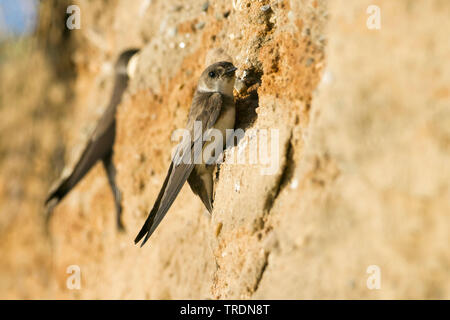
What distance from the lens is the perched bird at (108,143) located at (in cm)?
433

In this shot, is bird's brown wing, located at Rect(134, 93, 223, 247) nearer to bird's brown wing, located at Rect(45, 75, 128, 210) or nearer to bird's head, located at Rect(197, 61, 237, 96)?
bird's head, located at Rect(197, 61, 237, 96)

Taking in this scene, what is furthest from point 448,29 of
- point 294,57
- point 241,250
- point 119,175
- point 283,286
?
point 119,175

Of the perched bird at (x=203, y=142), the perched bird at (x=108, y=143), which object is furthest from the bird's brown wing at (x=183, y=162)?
the perched bird at (x=108, y=143)

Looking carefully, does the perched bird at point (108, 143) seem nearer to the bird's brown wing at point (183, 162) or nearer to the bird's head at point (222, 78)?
the bird's brown wing at point (183, 162)

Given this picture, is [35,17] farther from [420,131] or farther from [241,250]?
[420,131]

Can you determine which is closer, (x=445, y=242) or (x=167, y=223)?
(x=445, y=242)

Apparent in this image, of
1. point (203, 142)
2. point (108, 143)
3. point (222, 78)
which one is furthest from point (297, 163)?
point (108, 143)

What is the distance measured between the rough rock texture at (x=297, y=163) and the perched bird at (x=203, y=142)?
0.30 feet

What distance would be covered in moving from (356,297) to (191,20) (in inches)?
90.1

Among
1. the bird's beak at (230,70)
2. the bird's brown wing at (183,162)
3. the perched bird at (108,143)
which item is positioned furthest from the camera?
the perched bird at (108,143)

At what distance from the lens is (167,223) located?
3504mm

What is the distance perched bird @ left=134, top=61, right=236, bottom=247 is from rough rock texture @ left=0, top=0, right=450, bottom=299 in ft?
0.30

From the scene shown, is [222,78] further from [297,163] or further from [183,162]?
[297,163]

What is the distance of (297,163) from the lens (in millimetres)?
2254
